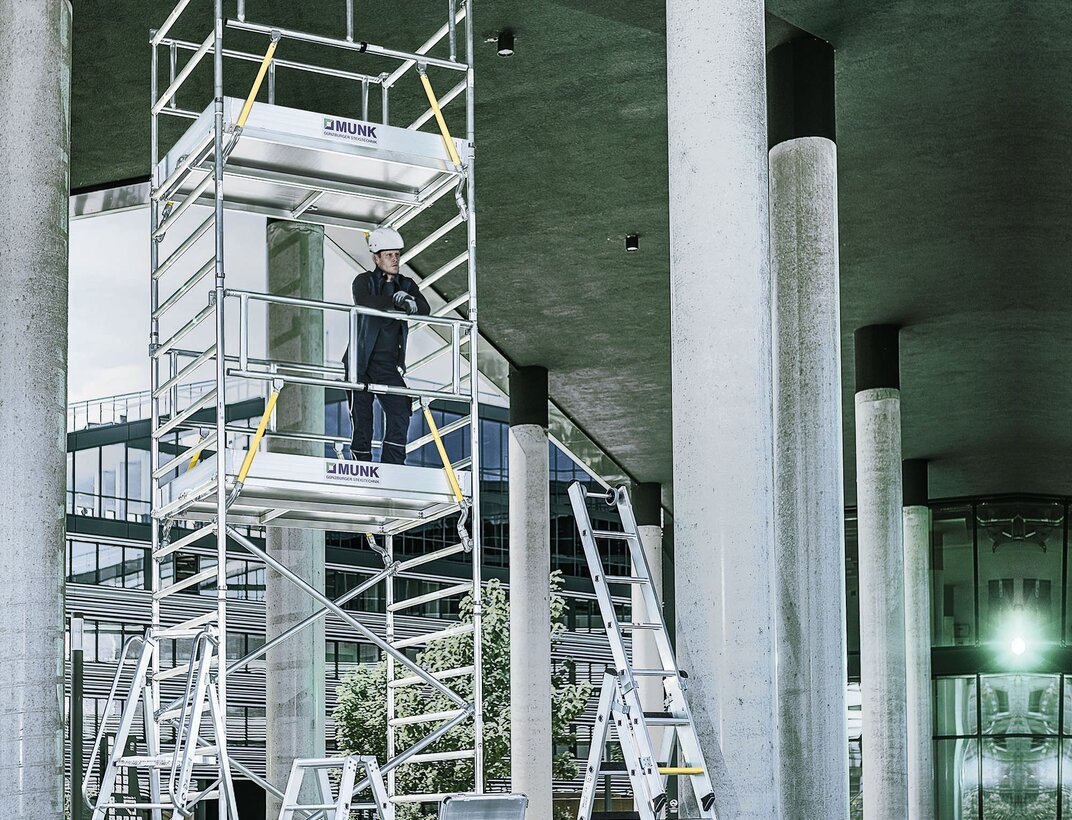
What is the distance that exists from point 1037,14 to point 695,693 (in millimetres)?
8209

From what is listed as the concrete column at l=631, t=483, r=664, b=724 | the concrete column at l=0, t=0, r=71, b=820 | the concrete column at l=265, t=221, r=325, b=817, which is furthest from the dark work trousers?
the concrete column at l=631, t=483, r=664, b=724

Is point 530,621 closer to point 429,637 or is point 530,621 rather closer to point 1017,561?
point 429,637

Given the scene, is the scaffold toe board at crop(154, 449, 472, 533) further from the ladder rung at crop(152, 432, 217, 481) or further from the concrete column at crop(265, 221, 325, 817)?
the concrete column at crop(265, 221, 325, 817)

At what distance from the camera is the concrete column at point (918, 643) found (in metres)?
30.9

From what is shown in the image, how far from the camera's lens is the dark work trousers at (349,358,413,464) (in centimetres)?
1028

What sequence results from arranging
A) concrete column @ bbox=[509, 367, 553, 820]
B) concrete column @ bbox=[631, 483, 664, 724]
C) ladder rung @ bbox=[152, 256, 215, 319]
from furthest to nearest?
concrete column @ bbox=[631, 483, 664, 724]
concrete column @ bbox=[509, 367, 553, 820]
ladder rung @ bbox=[152, 256, 215, 319]

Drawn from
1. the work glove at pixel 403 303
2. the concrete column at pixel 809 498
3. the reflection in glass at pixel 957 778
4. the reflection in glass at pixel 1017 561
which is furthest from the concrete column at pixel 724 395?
the reflection in glass at pixel 1017 561

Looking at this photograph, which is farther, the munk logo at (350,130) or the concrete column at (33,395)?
the concrete column at (33,395)

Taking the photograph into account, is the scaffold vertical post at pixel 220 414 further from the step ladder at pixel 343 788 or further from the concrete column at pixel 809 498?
the concrete column at pixel 809 498

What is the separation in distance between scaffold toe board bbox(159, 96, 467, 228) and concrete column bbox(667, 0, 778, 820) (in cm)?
168

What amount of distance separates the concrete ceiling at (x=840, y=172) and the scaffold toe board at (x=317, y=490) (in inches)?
239

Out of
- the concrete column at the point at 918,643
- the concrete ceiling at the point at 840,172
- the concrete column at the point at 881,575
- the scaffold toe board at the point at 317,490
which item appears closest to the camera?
the scaffold toe board at the point at 317,490

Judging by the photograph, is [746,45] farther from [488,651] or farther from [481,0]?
[488,651]

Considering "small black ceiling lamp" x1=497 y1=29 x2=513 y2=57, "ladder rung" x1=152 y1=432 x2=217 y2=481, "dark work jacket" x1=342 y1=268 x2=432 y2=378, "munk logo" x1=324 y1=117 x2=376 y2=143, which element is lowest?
"ladder rung" x1=152 y1=432 x2=217 y2=481
